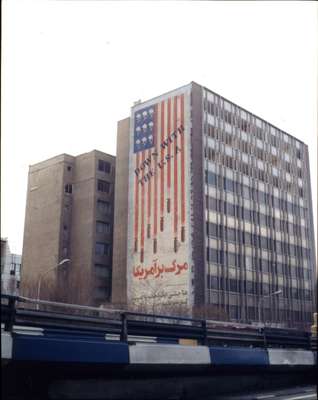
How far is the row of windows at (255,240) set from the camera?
77.7 m

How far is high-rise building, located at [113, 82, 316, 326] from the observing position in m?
74.9

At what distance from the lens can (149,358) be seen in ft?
29.0

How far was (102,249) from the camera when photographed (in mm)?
88938

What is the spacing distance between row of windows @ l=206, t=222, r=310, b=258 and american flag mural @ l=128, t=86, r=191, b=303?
5575mm

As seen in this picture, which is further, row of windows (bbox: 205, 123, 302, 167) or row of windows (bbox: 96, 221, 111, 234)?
Result: row of windows (bbox: 96, 221, 111, 234)

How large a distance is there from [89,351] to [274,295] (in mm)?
79926

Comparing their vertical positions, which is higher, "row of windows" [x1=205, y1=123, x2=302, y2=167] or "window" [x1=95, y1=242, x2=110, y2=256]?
"row of windows" [x1=205, y1=123, x2=302, y2=167]

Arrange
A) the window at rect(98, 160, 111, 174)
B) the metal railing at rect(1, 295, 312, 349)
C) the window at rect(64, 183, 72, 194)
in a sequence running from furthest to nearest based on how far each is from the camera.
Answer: the window at rect(64, 183, 72, 194), the window at rect(98, 160, 111, 174), the metal railing at rect(1, 295, 312, 349)

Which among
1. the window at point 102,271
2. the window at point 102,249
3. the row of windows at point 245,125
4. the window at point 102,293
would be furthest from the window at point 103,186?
the row of windows at point 245,125

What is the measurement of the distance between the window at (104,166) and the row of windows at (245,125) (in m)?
22.3

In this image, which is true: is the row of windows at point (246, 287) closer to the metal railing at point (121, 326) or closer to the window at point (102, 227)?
the window at point (102, 227)

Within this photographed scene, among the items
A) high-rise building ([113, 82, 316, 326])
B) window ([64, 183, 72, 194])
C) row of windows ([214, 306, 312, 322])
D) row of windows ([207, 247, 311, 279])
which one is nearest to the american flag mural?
high-rise building ([113, 82, 316, 326])

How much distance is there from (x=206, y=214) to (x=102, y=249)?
2165 centimetres

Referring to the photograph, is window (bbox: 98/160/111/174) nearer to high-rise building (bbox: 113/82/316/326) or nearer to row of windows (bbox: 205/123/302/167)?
high-rise building (bbox: 113/82/316/326)
